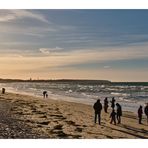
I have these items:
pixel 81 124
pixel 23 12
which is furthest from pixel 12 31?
pixel 81 124

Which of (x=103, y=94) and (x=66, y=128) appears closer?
(x=66, y=128)

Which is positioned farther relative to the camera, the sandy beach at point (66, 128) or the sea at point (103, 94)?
the sea at point (103, 94)

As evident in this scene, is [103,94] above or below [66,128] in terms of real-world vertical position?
above

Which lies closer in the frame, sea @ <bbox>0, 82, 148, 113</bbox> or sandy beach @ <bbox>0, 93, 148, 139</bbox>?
sandy beach @ <bbox>0, 93, 148, 139</bbox>

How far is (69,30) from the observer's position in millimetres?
14562

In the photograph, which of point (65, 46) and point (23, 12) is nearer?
point (23, 12)

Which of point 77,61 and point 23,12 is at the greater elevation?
point 23,12

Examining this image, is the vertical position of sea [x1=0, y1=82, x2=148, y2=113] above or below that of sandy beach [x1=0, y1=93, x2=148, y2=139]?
above

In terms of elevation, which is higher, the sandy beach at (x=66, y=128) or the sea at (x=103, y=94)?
the sea at (x=103, y=94)
